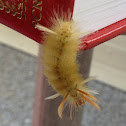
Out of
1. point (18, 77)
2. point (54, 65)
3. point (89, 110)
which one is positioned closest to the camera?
point (54, 65)

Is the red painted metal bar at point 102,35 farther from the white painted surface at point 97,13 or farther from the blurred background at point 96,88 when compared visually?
the blurred background at point 96,88

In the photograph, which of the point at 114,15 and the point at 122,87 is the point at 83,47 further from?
the point at 122,87

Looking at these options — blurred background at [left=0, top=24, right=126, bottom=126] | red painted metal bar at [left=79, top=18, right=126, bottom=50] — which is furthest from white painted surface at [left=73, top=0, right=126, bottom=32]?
blurred background at [left=0, top=24, right=126, bottom=126]

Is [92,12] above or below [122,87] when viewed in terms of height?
above

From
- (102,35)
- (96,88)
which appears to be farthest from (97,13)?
A: (96,88)

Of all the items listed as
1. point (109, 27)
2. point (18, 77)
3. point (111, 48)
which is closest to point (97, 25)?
point (109, 27)

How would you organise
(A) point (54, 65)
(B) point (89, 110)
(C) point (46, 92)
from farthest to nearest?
1. (B) point (89, 110)
2. (C) point (46, 92)
3. (A) point (54, 65)

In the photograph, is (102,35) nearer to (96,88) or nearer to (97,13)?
(97,13)
